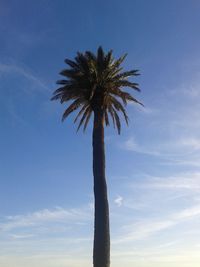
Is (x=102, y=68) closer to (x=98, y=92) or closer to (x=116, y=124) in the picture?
(x=98, y=92)

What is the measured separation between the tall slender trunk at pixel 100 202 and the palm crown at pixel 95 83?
1492 mm

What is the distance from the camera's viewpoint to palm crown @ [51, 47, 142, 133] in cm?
3906

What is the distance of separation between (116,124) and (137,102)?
8.95ft

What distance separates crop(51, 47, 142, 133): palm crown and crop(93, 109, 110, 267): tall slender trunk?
58.8 inches

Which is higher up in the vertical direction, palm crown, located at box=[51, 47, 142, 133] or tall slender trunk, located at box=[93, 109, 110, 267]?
palm crown, located at box=[51, 47, 142, 133]

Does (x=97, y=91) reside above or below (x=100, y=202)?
above

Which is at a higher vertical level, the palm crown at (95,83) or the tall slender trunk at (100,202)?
the palm crown at (95,83)

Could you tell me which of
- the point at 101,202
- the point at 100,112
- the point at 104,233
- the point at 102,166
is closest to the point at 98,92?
the point at 100,112

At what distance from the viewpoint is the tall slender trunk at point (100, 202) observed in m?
32.8

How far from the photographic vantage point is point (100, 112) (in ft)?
129

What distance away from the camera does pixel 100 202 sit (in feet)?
114

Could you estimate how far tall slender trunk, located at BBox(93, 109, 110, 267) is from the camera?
1293 inches

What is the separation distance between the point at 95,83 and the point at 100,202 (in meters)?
10.0

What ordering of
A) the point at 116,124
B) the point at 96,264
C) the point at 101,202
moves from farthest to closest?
the point at 116,124, the point at 101,202, the point at 96,264
